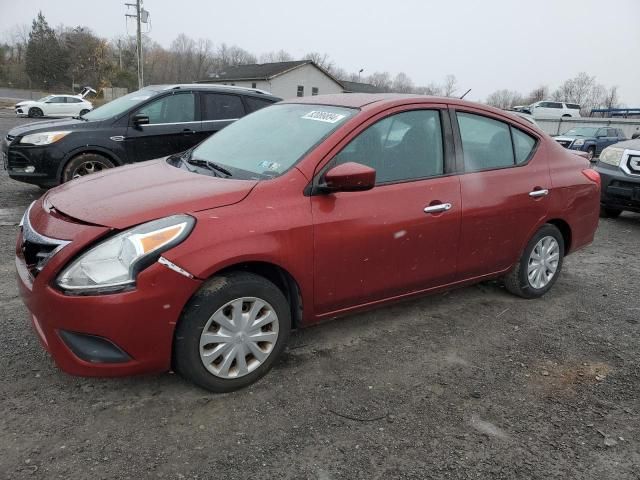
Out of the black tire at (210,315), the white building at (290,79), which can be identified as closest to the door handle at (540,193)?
the black tire at (210,315)

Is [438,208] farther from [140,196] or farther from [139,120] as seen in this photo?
[139,120]

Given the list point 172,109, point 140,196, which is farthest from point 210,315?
point 172,109

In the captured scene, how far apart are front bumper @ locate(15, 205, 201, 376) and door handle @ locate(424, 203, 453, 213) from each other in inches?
64.7

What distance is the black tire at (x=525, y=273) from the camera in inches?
167

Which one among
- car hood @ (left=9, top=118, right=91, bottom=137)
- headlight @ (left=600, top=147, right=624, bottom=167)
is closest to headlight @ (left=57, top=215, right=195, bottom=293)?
car hood @ (left=9, top=118, right=91, bottom=137)

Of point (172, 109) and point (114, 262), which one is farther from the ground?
point (172, 109)

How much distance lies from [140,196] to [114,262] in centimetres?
49

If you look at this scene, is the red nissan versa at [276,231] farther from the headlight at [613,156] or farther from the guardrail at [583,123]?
the guardrail at [583,123]

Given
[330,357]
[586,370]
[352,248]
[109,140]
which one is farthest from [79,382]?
[109,140]

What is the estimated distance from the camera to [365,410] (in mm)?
2742

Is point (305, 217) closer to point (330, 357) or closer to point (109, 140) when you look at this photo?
point (330, 357)

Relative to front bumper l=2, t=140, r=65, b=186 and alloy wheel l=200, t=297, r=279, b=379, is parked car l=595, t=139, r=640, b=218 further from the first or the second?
front bumper l=2, t=140, r=65, b=186

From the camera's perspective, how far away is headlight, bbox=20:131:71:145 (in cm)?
652

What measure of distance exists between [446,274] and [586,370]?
3.56 ft
